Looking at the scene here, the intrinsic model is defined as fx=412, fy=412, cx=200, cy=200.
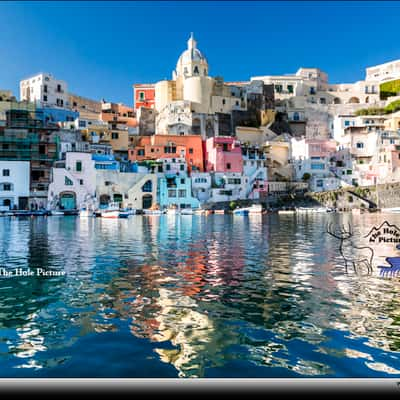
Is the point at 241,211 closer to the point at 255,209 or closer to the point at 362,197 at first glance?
the point at 255,209

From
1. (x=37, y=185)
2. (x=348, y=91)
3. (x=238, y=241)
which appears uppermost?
(x=348, y=91)

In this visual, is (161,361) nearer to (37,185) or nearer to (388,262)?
(388,262)

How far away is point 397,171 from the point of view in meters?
57.1

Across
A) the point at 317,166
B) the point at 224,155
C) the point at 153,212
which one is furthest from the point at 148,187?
the point at 317,166

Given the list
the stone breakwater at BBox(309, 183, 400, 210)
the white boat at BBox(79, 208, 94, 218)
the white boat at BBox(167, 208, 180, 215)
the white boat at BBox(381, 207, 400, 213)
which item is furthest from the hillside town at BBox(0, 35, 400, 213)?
the white boat at BBox(381, 207, 400, 213)

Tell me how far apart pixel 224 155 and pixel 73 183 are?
20.9 meters

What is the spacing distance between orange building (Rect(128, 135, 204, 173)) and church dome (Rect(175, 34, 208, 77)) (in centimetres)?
1786

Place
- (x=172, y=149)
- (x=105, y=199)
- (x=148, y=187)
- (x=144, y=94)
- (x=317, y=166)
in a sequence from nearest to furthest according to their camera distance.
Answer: (x=105, y=199)
(x=148, y=187)
(x=172, y=149)
(x=317, y=166)
(x=144, y=94)

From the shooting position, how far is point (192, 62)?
241 ft

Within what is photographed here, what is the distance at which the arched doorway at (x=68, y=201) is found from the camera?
5284cm

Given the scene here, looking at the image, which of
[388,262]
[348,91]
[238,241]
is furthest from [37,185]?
[348,91]

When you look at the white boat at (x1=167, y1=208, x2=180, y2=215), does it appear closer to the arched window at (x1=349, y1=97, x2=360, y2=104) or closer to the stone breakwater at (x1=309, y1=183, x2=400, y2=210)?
the stone breakwater at (x1=309, y1=183, x2=400, y2=210)

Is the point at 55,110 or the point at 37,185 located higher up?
the point at 55,110
